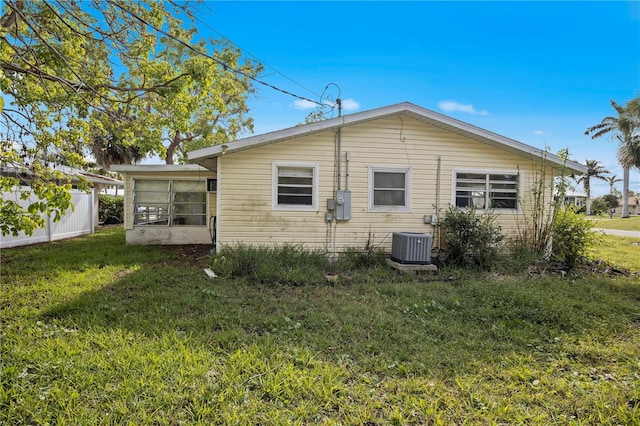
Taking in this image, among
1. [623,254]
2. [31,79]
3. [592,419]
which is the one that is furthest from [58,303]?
[623,254]

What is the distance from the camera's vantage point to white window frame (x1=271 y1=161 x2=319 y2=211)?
7.48 m

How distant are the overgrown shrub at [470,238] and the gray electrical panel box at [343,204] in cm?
232

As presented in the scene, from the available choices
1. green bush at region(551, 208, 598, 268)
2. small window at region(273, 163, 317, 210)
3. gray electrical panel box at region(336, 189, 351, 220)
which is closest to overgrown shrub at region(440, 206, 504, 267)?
green bush at region(551, 208, 598, 268)

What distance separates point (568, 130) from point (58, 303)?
1585 centimetres

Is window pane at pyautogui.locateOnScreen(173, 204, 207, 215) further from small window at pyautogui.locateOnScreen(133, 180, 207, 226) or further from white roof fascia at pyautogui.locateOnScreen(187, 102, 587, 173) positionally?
white roof fascia at pyautogui.locateOnScreen(187, 102, 587, 173)

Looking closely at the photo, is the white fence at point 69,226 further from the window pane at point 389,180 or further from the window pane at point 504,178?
the window pane at point 504,178

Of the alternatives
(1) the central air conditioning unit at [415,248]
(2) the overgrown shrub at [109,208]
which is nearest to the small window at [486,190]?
(1) the central air conditioning unit at [415,248]

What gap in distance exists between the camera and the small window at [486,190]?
8.13 m

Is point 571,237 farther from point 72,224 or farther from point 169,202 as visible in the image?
point 72,224

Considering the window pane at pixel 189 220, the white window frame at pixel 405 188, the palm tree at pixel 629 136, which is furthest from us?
the palm tree at pixel 629 136

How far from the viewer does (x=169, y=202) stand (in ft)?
33.4

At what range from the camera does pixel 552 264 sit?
25.1 feet

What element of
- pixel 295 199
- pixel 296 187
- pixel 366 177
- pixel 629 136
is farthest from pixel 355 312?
pixel 629 136

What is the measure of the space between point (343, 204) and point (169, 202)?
5.95 meters
